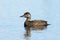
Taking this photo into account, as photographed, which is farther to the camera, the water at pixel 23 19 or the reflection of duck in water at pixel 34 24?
the reflection of duck in water at pixel 34 24

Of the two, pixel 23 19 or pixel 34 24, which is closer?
pixel 34 24

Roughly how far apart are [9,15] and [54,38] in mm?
4831

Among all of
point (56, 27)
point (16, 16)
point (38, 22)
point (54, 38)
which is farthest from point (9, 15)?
point (54, 38)

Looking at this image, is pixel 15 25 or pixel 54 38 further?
pixel 15 25

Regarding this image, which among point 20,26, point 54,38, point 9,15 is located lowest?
point 54,38

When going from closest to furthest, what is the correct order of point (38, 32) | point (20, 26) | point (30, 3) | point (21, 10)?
point (38, 32) → point (20, 26) → point (21, 10) → point (30, 3)

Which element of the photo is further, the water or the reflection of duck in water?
the reflection of duck in water

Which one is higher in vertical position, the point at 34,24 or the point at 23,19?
the point at 23,19

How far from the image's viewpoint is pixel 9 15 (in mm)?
18875

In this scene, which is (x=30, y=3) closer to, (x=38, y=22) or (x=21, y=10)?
(x=21, y=10)

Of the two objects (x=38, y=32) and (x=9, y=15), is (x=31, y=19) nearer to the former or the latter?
(x=9, y=15)

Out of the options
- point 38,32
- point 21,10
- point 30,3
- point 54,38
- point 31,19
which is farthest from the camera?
point 30,3

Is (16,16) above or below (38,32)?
above

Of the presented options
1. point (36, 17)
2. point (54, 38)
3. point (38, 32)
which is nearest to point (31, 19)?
point (36, 17)
